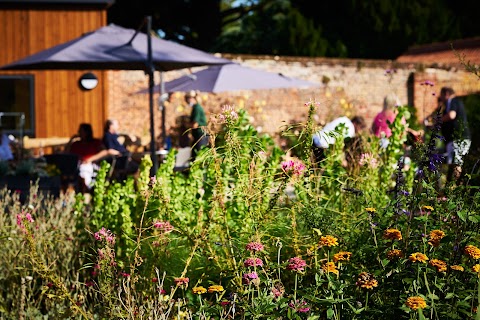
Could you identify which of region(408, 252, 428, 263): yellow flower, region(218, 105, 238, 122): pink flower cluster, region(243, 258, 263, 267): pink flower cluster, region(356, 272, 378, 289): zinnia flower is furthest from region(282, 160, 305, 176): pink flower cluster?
region(408, 252, 428, 263): yellow flower

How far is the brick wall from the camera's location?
16.2 metres

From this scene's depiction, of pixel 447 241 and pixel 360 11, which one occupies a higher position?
pixel 360 11

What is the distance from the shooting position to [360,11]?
92.2 ft

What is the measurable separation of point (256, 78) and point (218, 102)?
18.1ft

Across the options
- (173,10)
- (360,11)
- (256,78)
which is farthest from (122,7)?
(256,78)

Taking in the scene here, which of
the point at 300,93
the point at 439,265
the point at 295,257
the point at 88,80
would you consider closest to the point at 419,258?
the point at 439,265

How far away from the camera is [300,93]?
59.2 feet

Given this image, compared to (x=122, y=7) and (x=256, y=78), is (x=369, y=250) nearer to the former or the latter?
(x=256, y=78)

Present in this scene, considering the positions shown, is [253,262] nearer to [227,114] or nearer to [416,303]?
[227,114]

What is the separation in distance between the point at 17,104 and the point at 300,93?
560cm

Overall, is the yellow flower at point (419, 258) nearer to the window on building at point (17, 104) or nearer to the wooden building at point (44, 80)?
the wooden building at point (44, 80)

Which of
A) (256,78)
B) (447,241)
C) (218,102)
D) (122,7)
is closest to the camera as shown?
(447,241)

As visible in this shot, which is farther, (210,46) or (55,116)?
(210,46)

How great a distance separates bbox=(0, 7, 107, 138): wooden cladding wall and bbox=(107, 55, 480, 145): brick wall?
58cm
